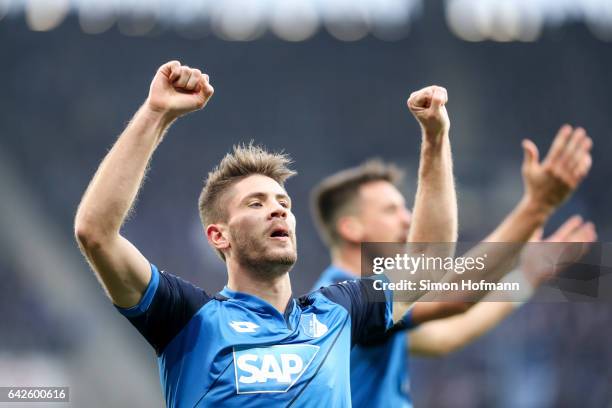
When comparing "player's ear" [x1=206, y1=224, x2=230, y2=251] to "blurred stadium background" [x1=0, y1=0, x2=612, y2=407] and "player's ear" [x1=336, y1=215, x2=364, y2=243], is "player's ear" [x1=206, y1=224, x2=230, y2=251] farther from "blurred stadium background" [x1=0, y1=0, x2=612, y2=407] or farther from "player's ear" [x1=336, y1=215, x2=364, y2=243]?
"blurred stadium background" [x1=0, y1=0, x2=612, y2=407]

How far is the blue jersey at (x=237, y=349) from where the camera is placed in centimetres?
309

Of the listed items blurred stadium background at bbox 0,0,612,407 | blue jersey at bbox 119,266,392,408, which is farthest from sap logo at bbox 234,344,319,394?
blurred stadium background at bbox 0,0,612,407

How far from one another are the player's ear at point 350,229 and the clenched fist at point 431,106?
78.8 inches

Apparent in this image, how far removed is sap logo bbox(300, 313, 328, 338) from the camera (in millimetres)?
3359

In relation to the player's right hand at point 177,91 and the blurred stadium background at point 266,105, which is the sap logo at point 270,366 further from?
the blurred stadium background at point 266,105

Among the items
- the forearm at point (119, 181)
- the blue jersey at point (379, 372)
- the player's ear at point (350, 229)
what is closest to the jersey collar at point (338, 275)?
the player's ear at point (350, 229)

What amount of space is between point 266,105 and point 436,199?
1176 cm

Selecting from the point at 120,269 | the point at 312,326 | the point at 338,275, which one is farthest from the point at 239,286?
the point at 338,275

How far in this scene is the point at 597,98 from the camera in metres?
15.3

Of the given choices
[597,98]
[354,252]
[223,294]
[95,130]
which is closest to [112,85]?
[95,130]

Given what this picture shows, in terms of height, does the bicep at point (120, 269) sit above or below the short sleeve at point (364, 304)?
above

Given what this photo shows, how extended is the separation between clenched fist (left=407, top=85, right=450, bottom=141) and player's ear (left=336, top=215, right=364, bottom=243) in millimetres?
2002

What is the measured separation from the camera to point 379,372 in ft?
14.0

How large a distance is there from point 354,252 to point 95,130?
33.5 ft
